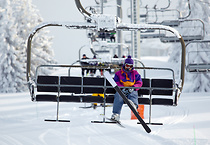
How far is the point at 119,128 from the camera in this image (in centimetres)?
557

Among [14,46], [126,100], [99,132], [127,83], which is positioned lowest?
[99,132]

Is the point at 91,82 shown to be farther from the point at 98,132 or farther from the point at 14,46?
the point at 14,46

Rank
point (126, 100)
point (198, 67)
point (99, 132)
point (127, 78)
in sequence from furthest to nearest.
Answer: point (198, 67)
point (127, 78)
point (99, 132)
point (126, 100)

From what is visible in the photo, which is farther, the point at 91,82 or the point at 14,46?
the point at 14,46

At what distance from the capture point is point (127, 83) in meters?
5.45

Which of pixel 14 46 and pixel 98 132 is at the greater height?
pixel 14 46

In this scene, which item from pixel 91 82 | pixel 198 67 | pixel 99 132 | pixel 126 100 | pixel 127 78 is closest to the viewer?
pixel 126 100

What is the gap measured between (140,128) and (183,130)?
85cm

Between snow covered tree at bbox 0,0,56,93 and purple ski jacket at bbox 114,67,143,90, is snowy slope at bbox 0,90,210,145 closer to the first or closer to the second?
purple ski jacket at bbox 114,67,143,90

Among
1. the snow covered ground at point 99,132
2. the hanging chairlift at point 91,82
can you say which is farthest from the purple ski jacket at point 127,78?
the snow covered ground at point 99,132

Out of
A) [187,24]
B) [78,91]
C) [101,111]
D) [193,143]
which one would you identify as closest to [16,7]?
[187,24]

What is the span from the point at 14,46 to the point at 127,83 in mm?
17237

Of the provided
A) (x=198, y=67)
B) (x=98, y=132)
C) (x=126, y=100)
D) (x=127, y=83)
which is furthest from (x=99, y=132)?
(x=198, y=67)

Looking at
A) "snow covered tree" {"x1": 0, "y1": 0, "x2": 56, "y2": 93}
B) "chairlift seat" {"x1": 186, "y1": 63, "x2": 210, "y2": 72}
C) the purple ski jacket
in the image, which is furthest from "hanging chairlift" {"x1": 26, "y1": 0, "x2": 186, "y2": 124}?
"snow covered tree" {"x1": 0, "y1": 0, "x2": 56, "y2": 93}
